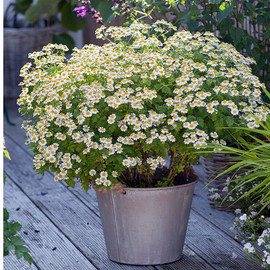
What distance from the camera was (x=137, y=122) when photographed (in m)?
1.47

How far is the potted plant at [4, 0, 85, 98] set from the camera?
4.00 meters

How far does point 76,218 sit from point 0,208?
100 centimetres

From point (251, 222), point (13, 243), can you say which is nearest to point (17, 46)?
point (251, 222)

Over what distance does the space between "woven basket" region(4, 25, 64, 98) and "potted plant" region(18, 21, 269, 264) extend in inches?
96.3

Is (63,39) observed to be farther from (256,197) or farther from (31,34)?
(256,197)

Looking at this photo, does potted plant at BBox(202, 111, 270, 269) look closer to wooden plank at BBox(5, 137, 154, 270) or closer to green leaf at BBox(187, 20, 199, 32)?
wooden plank at BBox(5, 137, 154, 270)

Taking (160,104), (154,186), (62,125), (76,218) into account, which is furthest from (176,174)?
(76,218)

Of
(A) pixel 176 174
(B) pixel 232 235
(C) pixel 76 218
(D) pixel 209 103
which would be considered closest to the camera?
(D) pixel 209 103

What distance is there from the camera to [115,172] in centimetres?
152

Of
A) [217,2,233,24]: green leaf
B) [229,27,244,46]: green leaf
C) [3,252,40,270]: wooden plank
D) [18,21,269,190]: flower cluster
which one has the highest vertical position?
[217,2,233,24]: green leaf

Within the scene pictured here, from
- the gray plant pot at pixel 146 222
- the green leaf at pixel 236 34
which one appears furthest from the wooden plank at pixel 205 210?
the green leaf at pixel 236 34

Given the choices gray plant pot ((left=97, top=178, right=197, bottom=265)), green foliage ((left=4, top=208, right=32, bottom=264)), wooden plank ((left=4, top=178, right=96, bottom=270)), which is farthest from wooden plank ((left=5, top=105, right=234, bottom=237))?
green foliage ((left=4, top=208, right=32, bottom=264))

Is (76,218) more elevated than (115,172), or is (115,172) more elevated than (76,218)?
(115,172)

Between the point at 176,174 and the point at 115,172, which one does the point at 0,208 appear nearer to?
the point at 115,172
